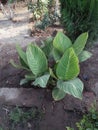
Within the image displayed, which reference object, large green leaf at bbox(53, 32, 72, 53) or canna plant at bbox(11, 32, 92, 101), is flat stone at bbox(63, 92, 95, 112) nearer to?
canna plant at bbox(11, 32, 92, 101)

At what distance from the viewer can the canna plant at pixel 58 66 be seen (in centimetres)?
262

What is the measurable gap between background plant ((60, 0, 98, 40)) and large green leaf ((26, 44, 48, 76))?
0.68 meters

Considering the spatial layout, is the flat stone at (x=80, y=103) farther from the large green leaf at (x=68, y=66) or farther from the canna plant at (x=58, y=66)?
the large green leaf at (x=68, y=66)

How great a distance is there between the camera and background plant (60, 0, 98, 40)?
10.3 ft

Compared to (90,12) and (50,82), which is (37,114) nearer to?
(50,82)

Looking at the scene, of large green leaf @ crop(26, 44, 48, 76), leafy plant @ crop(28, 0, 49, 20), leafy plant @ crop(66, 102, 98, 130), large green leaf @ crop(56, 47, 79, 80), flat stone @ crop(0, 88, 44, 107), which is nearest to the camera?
leafy plant @ crop(66, 102, 98, 130)

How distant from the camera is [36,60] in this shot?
9.30 ft

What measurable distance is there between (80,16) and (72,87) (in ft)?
3.23

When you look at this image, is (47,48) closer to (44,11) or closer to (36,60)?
(36,60)

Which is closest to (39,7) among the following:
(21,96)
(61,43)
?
(61,43)

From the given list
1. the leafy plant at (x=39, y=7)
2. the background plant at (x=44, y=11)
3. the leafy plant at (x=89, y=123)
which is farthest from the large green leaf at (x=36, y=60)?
the leafy plant at (x=39, y=7)

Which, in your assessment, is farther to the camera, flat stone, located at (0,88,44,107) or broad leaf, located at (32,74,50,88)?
flat stone, located at (0,88,44,107)

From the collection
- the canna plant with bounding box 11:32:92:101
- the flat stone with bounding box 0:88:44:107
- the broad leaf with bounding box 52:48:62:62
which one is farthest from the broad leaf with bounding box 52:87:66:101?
the broad leaf with bounding box 52:48:62:62

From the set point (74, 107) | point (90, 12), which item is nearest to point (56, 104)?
point (74, 107)
